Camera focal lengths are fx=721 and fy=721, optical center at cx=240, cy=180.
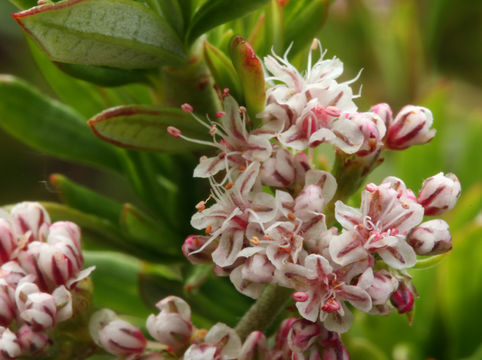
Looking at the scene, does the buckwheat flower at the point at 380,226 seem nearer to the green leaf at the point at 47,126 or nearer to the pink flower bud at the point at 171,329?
the pink flower bud at the point at 171,329

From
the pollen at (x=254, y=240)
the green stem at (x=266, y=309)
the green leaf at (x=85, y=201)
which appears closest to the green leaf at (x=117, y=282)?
the green leaf at (x=85, y=201)

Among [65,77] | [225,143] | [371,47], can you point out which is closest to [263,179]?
[225,143]

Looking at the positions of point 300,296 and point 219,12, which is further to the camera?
point 219,12

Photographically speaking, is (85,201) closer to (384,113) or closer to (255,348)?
(255,348)

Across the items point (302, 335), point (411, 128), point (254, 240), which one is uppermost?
point (411, 128)

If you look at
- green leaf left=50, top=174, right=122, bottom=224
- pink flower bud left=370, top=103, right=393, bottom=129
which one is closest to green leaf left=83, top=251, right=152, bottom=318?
green leaf left=50, top=174, right=122, bottom=224

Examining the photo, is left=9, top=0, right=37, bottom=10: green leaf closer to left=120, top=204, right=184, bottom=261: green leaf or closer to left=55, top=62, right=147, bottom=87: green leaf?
left=55, top=62, right=147, bottom=87: green leaf

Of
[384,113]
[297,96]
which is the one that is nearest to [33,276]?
[297,96]
